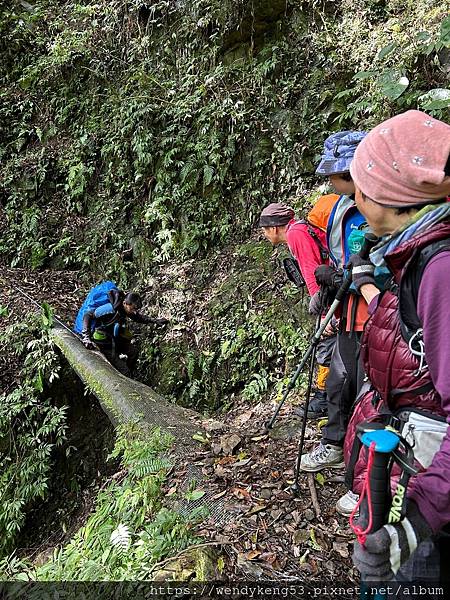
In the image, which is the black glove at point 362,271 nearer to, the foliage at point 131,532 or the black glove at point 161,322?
the foliage at point 131,532

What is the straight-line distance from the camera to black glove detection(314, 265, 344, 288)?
3.26 meters

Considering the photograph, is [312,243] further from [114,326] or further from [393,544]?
[114,326]

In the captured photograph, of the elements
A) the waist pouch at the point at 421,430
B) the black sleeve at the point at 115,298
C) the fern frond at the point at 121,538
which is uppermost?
the waist pouch at the point at 421,430

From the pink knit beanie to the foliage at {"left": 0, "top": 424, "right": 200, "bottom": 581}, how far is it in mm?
2495

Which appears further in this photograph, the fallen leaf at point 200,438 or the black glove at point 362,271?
the fallen leaf at point 200,438

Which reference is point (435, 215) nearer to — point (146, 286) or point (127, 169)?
point (146, 286)

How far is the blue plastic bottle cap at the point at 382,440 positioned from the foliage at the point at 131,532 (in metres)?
2.04

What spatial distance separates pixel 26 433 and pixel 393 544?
661 cm

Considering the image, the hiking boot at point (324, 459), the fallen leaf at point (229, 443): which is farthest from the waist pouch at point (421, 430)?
the fallen leaf at point (229, 443)

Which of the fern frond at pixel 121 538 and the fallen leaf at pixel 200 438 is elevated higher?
the fern frond at pixel 121 538

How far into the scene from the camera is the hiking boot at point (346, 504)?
10.4ft

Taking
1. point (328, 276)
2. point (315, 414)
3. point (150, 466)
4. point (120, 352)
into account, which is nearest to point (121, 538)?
point (150, 466)

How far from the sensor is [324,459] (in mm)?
3604

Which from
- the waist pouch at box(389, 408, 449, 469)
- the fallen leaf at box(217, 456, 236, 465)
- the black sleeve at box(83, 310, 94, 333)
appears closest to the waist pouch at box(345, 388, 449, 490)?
the waist pouch at box(389, 408, 449, 469)
